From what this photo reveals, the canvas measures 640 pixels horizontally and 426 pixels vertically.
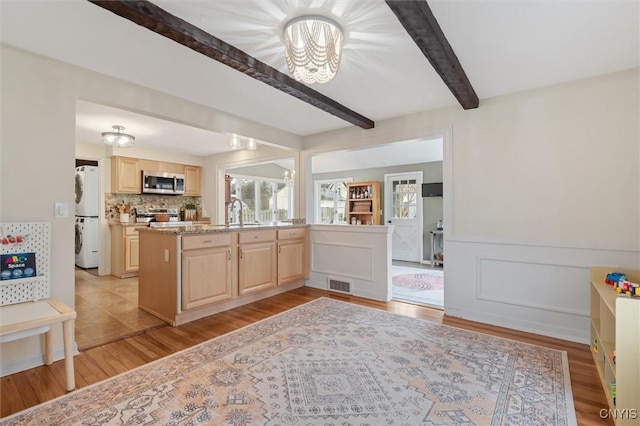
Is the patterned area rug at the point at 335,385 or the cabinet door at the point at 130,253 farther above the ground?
the cabinet door at the point at 130,253

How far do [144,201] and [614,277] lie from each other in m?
6.71

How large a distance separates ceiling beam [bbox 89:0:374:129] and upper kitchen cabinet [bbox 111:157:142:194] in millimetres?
4111

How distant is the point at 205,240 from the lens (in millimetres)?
3209

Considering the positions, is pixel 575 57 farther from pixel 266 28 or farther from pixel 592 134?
pixel 266 28

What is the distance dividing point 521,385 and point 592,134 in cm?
212

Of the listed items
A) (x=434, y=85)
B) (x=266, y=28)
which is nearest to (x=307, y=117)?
(x=434, y=85)

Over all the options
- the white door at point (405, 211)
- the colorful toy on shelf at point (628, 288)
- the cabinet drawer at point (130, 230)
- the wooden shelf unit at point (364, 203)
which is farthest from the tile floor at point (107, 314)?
the white door at point (405, 211)

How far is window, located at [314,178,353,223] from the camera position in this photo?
8406 millimetres

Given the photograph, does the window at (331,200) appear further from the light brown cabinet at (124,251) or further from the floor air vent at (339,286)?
the light brown cabinet at (124,251)

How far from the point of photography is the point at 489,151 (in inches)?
121

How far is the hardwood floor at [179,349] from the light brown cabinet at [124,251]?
2.76 metres

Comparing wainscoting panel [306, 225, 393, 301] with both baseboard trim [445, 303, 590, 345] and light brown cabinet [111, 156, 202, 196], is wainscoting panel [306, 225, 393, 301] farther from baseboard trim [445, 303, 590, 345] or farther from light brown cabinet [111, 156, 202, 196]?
light brown cabinet [111, 156, 202, 196]

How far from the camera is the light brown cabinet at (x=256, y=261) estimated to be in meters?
3.60

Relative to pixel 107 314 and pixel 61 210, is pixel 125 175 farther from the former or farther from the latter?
pixel 61 210
